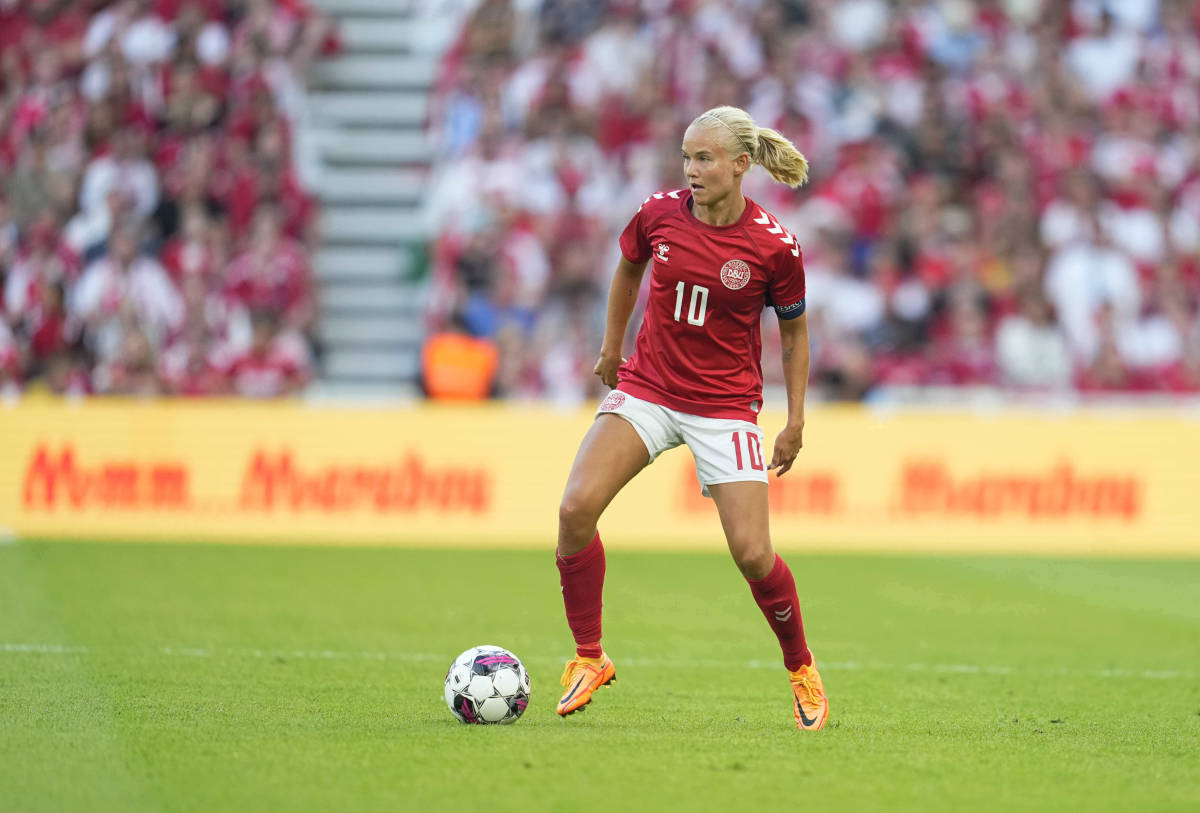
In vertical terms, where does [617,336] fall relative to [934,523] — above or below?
above

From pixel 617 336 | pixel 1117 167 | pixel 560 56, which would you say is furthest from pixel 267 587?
pixel 1117 167

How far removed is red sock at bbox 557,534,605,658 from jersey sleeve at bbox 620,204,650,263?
115cm

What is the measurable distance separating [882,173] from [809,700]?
11.3 metres

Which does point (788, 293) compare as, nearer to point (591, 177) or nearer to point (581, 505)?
point (581, 505)

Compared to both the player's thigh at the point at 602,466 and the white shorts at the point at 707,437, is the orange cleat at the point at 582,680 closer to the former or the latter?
the player's thigh at the point at 602,466

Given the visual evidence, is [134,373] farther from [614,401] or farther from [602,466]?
[602,466]

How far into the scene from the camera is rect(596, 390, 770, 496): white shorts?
21.2 feet

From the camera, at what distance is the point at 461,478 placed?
14320 mm

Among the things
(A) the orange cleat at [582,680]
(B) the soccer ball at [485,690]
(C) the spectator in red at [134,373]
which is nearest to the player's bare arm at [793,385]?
(A) the orange cleat at [582,680]

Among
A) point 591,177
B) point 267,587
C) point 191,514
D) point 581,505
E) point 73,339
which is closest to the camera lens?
point 581,505

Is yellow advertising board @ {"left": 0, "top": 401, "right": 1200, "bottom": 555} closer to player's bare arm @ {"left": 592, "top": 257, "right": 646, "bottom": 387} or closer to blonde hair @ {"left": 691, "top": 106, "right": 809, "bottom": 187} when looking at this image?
player's bare arm @ {"left": 592, "top": 257, "right": 646, "bottom": 387}

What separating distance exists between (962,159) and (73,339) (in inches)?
366

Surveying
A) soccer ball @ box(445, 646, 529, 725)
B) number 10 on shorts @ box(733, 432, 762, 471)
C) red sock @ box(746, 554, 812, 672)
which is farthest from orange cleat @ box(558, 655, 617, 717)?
number 10 on shorts @ box(733, 432, 762, 471)

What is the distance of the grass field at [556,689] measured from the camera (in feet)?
17.2
